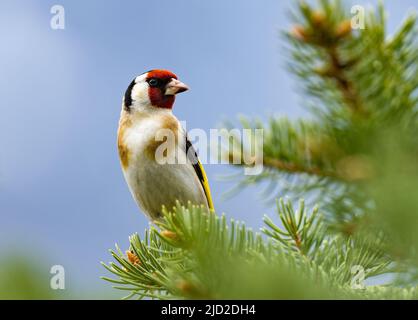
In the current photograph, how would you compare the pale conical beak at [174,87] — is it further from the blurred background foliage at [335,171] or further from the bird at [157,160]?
the blurred background foliage at [335,171]

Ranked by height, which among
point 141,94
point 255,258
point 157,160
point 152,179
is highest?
point 141,94

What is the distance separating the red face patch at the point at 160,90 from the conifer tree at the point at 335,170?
2678 millimetres

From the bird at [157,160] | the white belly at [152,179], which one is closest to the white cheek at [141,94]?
the bird at [157,160]

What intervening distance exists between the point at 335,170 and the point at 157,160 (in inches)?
89.7

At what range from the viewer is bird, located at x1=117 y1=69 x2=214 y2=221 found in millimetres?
3482

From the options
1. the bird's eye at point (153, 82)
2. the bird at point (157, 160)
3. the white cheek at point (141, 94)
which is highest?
the bird's eye at point (153, 82)

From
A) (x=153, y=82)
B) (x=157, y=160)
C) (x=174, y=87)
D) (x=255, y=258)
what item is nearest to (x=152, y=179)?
(x=157, y=160)

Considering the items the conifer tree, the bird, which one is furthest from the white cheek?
the conifer tree

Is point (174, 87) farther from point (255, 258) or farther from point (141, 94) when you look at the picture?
point (255, 258)

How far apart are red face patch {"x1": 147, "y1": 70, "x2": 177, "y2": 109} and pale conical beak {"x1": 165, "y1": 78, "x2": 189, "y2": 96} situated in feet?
0.10

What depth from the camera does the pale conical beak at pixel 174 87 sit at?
4.02m

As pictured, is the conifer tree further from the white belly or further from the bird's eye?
the bird's eye

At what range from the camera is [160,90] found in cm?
416
